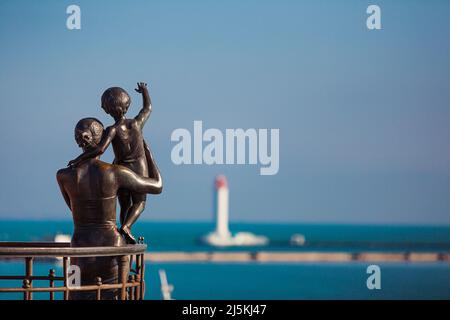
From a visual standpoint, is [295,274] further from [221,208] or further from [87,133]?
[87,133]

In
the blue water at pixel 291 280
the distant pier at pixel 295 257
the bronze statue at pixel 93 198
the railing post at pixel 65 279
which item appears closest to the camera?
the railing post at pixel 65 279

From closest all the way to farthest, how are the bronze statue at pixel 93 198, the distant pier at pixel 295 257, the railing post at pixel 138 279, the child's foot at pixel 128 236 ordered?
1. the bronze statue at pixel 93 198
2. the railing post at pixel 138 279
3. the child's foot at pixel 128 236
4. the distant pier at pixel 295 257

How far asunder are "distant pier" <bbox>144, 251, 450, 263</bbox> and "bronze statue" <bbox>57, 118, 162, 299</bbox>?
8514 cm

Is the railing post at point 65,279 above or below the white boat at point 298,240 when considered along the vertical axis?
above

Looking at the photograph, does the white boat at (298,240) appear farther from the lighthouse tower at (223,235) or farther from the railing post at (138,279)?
the railing post at (138,279)

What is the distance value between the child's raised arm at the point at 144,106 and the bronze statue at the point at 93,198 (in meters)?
0.70

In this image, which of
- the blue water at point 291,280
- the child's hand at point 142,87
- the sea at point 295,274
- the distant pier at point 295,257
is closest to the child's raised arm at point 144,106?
the child's hand at point 142,87

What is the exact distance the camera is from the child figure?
11031 millimetres

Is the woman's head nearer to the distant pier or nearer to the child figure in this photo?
the child figure

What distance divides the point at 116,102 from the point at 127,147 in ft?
1.33

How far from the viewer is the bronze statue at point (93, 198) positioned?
10.5 m
